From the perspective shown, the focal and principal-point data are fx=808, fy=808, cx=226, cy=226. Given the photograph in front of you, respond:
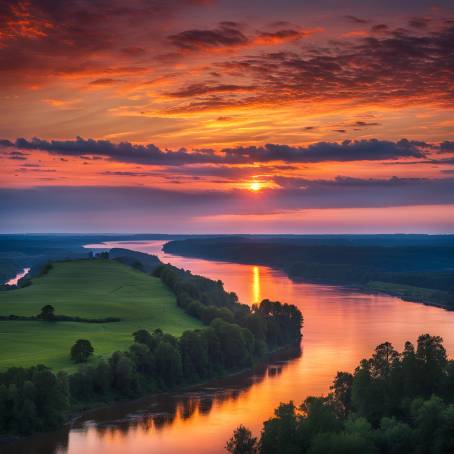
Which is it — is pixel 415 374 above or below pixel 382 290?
above

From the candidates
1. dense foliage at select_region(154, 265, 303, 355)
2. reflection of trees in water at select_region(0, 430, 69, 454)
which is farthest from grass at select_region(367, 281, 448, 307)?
reflection of trees in water at select_region(0, 430, 69, 454)

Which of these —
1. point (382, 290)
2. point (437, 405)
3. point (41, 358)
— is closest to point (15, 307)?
point (41, 358)

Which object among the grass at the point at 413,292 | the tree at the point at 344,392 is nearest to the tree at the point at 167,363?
the tree at the point at 344,392

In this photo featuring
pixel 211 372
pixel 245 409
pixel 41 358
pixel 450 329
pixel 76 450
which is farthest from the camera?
pixel 450 329

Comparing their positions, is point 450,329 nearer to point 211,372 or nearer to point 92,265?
point 211,372

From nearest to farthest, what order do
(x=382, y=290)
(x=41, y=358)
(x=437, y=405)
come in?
(x=437, y=405) → (x=41, y=358) → (x=382, y=290)

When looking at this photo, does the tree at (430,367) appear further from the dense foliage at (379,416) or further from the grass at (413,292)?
the grass at (413,292)

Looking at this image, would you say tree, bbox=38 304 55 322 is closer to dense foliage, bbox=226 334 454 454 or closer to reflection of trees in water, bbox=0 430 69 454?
reflection of trees in water, bbox=0 430 69 454
